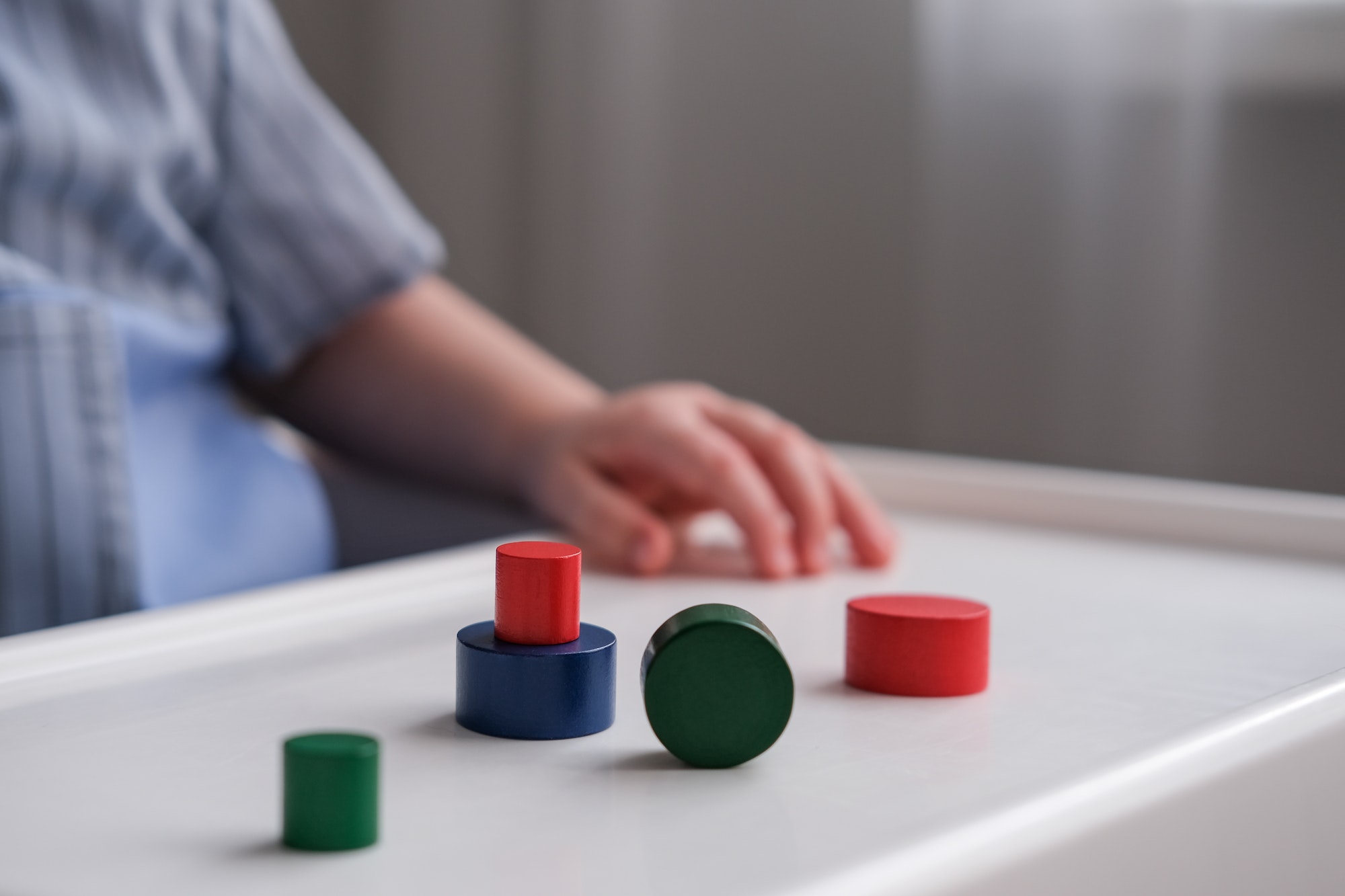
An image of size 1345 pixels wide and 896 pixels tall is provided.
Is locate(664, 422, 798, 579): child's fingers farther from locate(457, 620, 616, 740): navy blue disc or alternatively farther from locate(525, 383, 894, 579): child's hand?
locate(457, 620, 616, 740): navy blue disc

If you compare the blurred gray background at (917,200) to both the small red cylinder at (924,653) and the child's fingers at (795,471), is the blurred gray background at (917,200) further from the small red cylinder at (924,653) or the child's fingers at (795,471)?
the small red cylinder at (924,653)

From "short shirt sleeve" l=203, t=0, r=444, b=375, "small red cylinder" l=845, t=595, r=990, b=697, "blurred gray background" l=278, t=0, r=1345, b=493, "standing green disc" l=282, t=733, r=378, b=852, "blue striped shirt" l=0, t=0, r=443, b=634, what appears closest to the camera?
"standing green disc" l=282, t=733, r=378, b=852

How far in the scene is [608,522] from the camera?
0.62 metres

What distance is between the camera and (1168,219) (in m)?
1.46

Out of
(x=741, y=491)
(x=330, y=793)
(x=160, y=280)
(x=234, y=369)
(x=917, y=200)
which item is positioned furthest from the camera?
(x=917, y=200)

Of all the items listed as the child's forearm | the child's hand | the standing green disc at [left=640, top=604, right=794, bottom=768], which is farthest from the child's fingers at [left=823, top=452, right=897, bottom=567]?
the standing green disc at [left=640, top=604, right=794, bottom=768]

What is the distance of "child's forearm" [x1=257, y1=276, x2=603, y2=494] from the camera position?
785mm

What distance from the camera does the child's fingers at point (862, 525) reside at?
1.99 feet

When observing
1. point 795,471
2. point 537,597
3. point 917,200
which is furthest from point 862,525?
point 917,200

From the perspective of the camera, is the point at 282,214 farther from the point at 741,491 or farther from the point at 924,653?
the point at 924,653

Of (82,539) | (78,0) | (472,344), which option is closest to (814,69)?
(472,344)

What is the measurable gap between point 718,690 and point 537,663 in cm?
5

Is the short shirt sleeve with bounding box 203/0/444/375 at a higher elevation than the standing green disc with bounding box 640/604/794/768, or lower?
higher

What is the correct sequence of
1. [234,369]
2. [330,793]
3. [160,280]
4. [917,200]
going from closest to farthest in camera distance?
1. [330,793]
2. [160,280]
3. [234,369]
4. [917,200]
